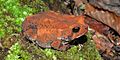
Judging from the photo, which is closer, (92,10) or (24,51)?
(24,51)

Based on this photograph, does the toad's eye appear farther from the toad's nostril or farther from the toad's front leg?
the toad's front leg

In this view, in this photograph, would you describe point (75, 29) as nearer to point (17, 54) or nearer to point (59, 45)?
point (59, 45)

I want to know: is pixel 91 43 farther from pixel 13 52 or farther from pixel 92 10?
pixel 92 10

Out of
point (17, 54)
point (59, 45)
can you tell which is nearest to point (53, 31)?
point (59, 45)

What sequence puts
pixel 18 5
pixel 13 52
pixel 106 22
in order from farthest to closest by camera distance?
pixel 106 22, pixel 18 5, pixel 13 52

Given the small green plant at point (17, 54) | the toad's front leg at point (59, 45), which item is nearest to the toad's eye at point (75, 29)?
the toad's front leg at point (59, 45)

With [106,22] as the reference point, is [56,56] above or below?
above

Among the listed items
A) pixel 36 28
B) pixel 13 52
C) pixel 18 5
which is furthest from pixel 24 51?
pixel 18 5
